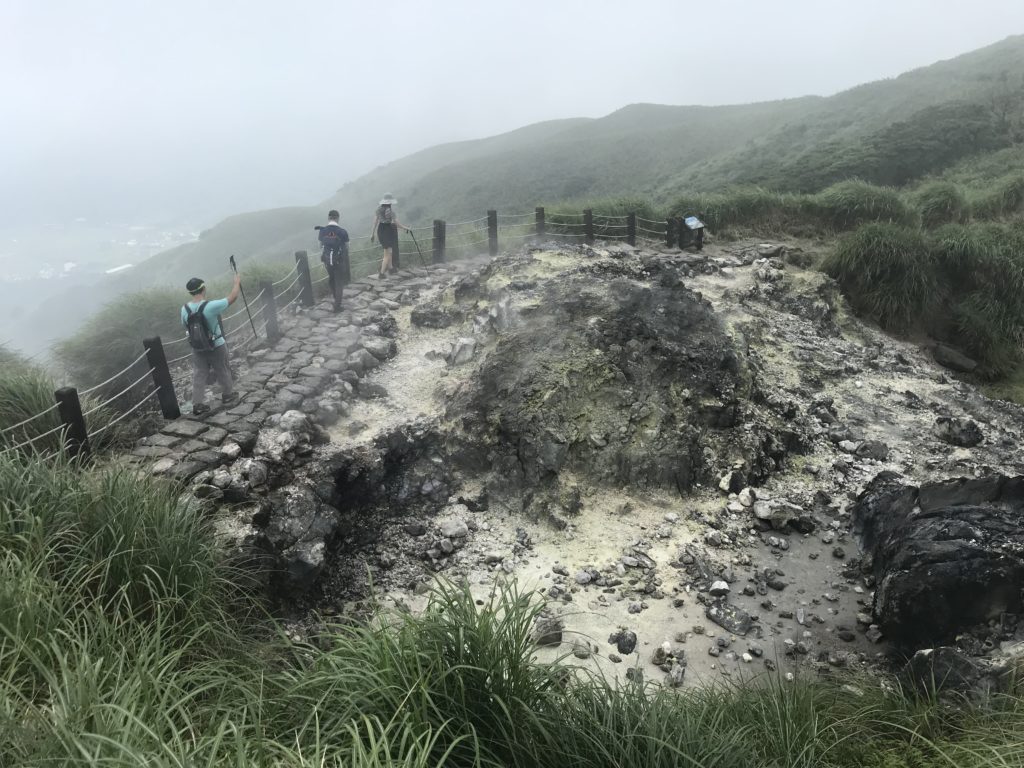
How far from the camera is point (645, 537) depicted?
250 inches

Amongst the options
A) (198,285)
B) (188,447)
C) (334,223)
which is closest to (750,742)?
(188,447)

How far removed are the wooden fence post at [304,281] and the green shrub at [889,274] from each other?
10.0 m

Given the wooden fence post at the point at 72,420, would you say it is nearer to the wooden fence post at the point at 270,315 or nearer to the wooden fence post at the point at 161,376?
the wooden fence post at the point at 161,376

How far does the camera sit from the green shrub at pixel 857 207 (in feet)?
44.8

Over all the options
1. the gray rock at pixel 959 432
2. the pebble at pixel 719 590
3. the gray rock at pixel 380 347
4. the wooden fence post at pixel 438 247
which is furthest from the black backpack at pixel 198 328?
the gray rock at pixel 959 432

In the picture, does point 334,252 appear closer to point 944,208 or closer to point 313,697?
point 313,697

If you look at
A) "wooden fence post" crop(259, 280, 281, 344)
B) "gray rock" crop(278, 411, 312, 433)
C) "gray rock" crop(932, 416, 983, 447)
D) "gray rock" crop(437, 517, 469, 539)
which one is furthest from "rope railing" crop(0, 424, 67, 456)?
"gray rock" crop(932, 416, 983, 447)

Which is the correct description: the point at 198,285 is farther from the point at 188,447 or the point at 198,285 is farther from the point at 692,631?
the point at 692,631

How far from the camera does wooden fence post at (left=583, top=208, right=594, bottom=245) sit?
13.7 metres

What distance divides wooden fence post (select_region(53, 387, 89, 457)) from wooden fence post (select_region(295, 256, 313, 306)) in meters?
5.30

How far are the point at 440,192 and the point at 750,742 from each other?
193ft

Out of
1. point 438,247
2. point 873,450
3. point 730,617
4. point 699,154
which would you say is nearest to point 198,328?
point 730,617

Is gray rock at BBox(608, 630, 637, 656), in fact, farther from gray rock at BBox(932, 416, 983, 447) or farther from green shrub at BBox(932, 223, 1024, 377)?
green shrub at BBox(932, 223, 1024, 377)

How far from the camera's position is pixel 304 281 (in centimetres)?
1027
